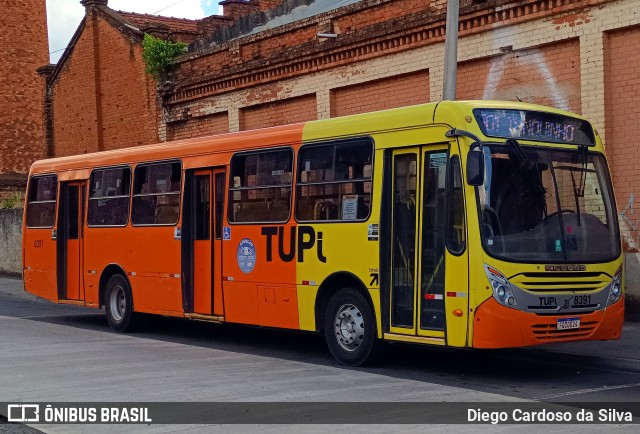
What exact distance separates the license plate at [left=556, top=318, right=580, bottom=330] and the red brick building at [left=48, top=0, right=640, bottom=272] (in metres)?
4.96

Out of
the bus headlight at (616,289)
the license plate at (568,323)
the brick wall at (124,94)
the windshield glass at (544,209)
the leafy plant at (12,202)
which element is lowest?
the license plate at (568,323)

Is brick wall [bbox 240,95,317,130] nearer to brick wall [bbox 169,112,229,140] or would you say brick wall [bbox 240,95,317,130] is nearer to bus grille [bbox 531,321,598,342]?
brick wall [bbox 169,112,229,140]

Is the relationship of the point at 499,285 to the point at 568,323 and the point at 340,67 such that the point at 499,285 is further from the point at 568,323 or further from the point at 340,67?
the point at 340,67

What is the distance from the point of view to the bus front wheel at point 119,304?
16922mm

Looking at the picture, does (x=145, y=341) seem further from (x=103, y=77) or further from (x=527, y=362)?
(x=103, y=77)

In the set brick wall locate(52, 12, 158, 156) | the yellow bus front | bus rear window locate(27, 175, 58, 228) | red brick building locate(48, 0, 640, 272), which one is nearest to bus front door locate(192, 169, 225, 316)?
bus rear window locate(27, 175, 58, 228)

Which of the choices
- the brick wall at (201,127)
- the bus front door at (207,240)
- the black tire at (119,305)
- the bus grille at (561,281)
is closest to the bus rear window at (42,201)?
the black tire at (119,305)

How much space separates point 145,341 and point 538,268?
668cm

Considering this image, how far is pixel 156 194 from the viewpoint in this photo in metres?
16.3

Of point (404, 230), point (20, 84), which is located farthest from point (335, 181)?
point (20, 84)

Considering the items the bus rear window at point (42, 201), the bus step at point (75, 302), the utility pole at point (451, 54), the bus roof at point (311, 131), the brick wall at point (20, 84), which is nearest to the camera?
the bus roof at point (311, 131)

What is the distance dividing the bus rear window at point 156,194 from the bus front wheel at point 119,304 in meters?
1.12

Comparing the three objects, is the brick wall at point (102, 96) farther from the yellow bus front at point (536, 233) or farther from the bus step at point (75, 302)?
the yellow bus front at point (536, 233)

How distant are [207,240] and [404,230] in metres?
4.10
